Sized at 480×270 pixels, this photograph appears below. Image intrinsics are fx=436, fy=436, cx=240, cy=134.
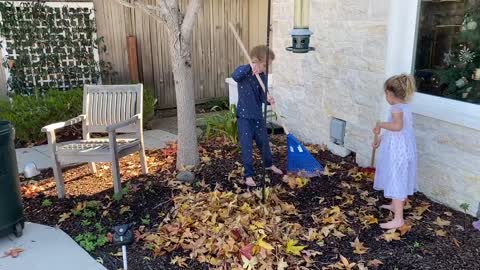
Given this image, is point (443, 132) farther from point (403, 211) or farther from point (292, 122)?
point (292, 122)

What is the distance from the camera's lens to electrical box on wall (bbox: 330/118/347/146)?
4.74 m

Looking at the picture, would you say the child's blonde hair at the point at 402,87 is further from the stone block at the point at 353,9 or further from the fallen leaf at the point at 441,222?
the stone block at the point at 353,9

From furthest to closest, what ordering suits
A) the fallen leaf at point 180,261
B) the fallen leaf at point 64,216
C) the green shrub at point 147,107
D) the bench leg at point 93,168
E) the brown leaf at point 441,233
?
the green shrub at point 147,107 → the bench leg at point 93,168 → the fallen leaf at point 64,216 → the brown leaf at point 441,233 → the fallen leaf at point 180,261

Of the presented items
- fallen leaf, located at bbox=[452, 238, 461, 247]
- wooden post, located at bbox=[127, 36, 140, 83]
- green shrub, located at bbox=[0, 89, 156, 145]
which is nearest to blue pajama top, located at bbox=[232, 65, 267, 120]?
fallen leaf, located at bbox=[452, 238, 461, 247]

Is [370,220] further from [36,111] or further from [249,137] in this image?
[36,111]

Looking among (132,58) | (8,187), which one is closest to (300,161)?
(8,187)

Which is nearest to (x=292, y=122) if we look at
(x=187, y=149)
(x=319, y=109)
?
(x=319, y=109)

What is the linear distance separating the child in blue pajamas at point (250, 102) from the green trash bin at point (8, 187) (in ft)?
6.02

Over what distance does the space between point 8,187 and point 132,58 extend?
437 centimetres

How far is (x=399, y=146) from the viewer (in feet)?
10.4

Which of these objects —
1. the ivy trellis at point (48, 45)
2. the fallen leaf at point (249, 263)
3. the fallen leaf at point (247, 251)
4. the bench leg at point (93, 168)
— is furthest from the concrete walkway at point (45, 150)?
the fallen leaf at point (249, 263)

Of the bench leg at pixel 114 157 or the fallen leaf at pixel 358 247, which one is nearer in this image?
the fallen leaf at pixel 358 247

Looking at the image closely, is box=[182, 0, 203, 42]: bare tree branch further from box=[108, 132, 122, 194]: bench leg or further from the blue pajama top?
box=[108, 132, 122, 194]: bench leg

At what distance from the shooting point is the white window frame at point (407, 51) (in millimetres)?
3615
